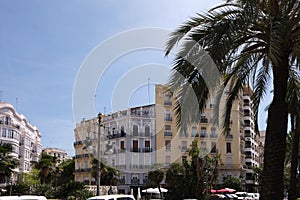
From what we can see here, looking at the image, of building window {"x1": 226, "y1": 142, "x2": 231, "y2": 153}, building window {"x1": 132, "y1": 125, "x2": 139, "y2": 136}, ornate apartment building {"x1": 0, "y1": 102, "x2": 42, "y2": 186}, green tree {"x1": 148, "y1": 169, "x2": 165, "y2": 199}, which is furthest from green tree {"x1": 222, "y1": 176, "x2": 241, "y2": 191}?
ornate apartment building {"x1": 0, "y1": 102, "x2": 42, "y2": 186}

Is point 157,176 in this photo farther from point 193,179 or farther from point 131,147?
point 193,179

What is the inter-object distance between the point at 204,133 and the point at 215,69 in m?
41.3

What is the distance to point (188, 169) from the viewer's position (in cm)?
4491

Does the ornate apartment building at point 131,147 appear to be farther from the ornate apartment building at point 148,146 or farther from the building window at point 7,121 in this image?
the building window at point 7,121

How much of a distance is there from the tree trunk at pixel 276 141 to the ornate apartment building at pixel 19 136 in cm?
4778

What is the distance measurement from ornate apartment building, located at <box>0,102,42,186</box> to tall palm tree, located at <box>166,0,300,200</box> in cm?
4678

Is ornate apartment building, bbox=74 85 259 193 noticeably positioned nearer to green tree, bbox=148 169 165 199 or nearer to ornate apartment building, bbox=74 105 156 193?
ornate apartment building, bbox=74 105 156 193

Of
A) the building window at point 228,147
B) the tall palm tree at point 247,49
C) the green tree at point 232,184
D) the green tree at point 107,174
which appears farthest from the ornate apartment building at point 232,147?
the tall palm tree at point 247,49

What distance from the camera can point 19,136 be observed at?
7944cm

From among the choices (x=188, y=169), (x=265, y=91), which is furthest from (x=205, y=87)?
(x=188, y=169)

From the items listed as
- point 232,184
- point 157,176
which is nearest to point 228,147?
point 232,184

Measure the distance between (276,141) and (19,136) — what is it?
7306cm

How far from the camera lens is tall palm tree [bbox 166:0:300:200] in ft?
37.4

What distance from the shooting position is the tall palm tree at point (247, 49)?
449 inches
